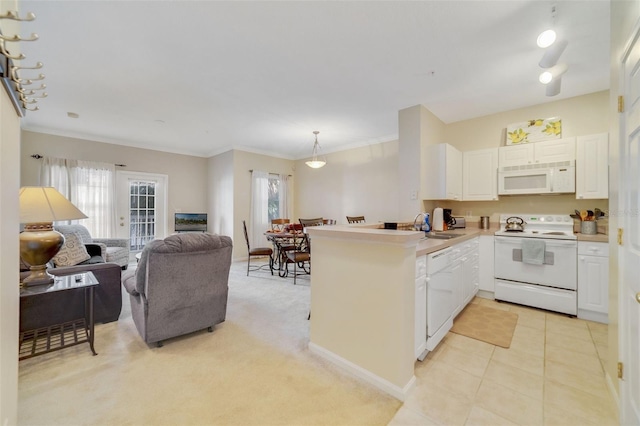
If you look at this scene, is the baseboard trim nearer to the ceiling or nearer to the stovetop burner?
the stovetop burner

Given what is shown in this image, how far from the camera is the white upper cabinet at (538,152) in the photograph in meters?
3.23

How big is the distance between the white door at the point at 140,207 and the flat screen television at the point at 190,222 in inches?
15.3

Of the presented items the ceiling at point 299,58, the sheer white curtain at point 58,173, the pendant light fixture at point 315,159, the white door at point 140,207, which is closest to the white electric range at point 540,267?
the ceiling at point 299,58

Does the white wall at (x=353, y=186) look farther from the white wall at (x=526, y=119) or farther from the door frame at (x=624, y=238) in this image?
the door frame at (x=624, y=238)

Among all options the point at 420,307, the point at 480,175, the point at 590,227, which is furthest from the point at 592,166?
the point at 420,307

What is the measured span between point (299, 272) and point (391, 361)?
3.45 meters

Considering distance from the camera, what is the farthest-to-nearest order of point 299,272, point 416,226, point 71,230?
point 299,272
point 71,230
point 416,226

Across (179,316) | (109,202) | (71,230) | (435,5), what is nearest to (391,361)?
(179,316)

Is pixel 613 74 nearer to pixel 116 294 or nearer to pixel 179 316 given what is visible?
pixel 179 316

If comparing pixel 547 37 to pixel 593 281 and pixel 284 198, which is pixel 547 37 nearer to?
pixel 593 281

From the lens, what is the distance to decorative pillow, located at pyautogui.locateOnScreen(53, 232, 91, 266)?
3269mm

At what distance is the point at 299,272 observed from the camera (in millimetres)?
5039

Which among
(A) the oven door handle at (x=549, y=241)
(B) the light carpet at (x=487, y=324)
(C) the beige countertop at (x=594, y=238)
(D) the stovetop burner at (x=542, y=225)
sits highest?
(D) the stovetop burner at (x=542, y=225)

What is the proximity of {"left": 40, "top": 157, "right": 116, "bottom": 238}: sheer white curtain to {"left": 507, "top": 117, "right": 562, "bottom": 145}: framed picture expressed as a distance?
7185 mm
